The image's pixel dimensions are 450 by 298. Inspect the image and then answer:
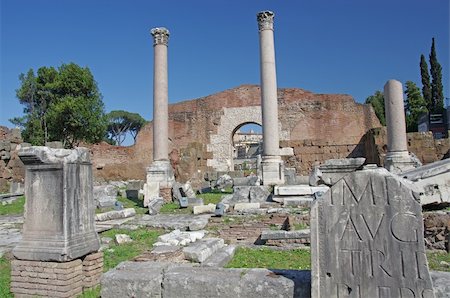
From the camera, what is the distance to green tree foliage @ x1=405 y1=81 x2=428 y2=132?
3416 centimetres

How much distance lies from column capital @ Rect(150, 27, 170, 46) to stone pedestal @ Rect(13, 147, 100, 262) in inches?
409

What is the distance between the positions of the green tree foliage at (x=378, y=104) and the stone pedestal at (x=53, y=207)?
3360 centimetres

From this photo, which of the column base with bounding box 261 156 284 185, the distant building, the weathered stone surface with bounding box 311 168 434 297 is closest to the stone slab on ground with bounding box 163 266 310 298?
the weathered stone surface with bounding box 311 168 434 297

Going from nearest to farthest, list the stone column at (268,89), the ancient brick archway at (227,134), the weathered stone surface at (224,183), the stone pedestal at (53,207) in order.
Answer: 1. the stone pedestal at (53,207)
2. the stone column at (268,89)
3. the weathered stone surface at (224,183)
4. the ancient brick archway at (227,134)

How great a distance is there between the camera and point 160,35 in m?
13.5

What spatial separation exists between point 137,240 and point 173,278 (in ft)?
Answer: 12.2

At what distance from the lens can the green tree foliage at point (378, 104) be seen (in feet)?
114

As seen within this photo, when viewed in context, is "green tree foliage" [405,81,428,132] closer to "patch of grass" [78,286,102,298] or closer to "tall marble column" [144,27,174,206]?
"tall marble column" [144,27,174,206]

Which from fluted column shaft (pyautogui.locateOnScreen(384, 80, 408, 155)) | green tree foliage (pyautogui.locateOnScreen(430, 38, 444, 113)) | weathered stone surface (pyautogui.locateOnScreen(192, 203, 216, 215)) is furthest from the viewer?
green tree foliage (pyautogui.locateOnScreen(430, 38, 444, 113))

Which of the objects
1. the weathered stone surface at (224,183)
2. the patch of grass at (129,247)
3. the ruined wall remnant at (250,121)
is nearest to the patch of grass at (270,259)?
the patch of grass at (129,247)

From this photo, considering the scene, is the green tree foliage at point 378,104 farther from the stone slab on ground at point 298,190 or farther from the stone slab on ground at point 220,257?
the stone slab on ground at point 220,257

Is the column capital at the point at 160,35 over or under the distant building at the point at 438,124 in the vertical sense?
over

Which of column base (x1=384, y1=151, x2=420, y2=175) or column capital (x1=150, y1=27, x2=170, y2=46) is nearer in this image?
column base (x1=384, y1=151, x2=420, y2=175)

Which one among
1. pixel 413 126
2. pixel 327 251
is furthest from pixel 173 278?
pixel 413 126
